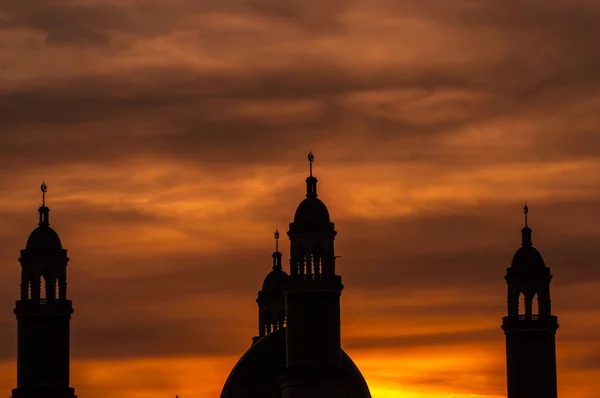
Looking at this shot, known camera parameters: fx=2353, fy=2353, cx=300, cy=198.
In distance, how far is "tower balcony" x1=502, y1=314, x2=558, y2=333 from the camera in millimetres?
132000

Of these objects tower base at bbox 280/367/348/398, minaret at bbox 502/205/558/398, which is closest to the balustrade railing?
minaret at bbox 502/205/558/398

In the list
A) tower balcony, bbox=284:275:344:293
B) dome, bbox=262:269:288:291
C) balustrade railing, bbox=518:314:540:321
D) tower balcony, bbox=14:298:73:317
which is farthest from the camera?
dome, bbox=262:269:288:291

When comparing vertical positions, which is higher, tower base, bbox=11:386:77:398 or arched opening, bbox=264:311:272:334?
arched opening, bbox=264:311:272:334

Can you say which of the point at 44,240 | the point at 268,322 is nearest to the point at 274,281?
the point at 268,322

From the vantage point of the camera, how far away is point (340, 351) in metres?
125

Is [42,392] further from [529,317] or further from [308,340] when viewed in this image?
[529,317]

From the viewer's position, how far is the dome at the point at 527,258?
13425 centimetres

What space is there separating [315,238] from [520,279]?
14.3 metres

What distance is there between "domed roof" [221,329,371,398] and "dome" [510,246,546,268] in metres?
11.3

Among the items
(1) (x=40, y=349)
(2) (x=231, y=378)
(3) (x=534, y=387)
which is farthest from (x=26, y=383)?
(3) (x=534, y=387)

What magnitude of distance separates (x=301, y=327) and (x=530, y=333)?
15.4m

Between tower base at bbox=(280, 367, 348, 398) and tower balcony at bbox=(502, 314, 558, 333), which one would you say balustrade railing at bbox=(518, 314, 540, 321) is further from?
tower base at bbox=(280, 367, 348, 398)

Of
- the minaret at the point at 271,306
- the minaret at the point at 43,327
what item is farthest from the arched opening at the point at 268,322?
the minaret at the point at 43,327

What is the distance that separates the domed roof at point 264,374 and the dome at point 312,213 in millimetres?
8644
